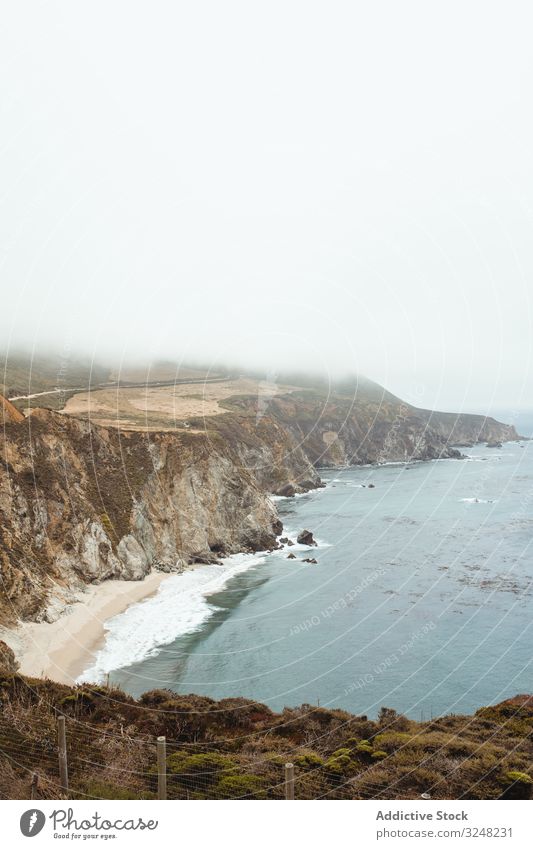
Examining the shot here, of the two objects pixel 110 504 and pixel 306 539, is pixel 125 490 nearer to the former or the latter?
pixel 110 504

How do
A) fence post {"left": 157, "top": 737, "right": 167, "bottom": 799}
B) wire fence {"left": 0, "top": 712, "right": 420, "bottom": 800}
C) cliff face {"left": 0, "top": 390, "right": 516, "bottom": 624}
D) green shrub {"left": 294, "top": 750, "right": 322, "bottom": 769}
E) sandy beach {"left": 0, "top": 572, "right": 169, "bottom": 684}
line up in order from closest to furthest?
fence post {"left": 157, "top": 737, "right": 167, "bottom": 799} < wire fence {"left": 0, "top": 712, "right": 420, "bottom": 800} < green shrub {"left": 294, "top": 750, "right": 322, "bottom": 769} < sandy beach {"left": 0, "top": 572, "right": 169, "bottom": 684} < cliff face {"left": 0, "top": 390, "right": 516, "bottom": 624}

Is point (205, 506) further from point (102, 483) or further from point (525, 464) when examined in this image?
point (525, 464)

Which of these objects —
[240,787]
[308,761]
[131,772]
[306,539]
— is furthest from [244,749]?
[306,539]

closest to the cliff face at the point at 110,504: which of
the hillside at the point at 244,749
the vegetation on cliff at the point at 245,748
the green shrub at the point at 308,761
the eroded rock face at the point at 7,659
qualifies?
the eroded rock face at the point at 7,659

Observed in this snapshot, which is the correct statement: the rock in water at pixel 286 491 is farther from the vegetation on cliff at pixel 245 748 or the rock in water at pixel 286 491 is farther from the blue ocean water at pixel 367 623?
the vegetation on cliff at pixel 245 748

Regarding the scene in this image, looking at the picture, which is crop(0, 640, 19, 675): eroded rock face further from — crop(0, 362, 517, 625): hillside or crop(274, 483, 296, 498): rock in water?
crop(274, 483, 296, 498): rock in water

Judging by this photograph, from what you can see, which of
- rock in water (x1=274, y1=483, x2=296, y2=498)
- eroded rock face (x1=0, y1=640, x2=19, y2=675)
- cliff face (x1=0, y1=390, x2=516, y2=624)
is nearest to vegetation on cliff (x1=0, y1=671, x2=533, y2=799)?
eroded rock face (x1=0, y1=640, x2=19, y2=675)
